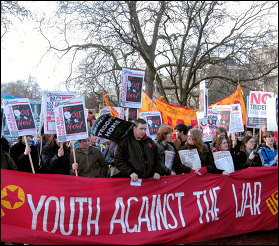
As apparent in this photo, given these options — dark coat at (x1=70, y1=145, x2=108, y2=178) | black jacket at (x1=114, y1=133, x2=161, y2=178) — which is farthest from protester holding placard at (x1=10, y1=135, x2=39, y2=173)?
black jacket at (x1=114, y1=133, x2=161, y2=178)

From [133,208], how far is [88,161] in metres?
0.94

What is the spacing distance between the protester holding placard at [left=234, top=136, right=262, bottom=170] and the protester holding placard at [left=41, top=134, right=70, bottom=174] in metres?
2.94

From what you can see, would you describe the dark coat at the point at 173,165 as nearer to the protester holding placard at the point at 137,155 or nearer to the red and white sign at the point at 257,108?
the protester holding placard at the point at 137,155

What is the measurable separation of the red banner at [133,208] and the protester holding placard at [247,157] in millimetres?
354

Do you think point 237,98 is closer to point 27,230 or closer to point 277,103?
point 277,103

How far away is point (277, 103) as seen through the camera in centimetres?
631

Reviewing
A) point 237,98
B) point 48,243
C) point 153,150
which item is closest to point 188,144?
point 153,150

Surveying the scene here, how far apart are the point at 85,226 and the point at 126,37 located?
46.8ft

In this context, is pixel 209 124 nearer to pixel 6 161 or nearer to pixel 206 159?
pixel 206 159

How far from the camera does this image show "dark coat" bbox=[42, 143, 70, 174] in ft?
17.1

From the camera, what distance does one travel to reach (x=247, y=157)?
6.56 m

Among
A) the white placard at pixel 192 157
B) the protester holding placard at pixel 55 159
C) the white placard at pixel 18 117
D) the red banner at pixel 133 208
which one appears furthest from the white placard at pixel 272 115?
the white placard at pixel 18 117

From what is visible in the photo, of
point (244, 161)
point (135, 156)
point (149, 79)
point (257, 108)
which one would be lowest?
point (244, 161)

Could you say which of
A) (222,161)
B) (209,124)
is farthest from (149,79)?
(222,161)
